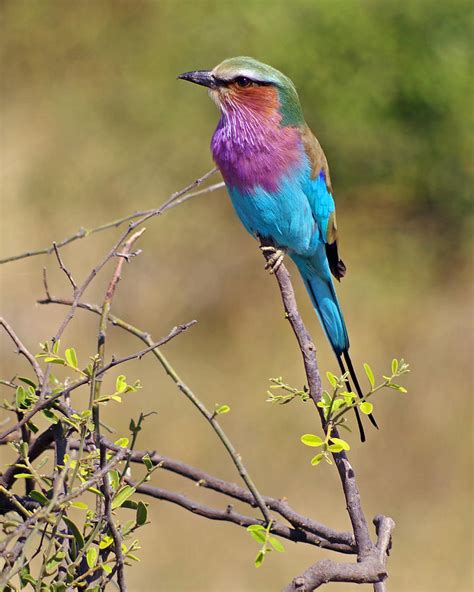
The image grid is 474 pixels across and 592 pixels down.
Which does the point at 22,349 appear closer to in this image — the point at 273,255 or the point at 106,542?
the point at 106,542

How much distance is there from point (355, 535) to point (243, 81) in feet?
5.07

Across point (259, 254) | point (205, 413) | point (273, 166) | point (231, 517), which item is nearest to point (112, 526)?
point (205, 413)

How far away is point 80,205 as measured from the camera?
5.45 meters

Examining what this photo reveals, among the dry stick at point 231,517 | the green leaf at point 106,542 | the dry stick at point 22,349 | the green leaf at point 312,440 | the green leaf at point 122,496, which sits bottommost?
the green leaf at point 106,542

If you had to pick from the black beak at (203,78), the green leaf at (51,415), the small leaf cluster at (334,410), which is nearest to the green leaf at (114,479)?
the green leaf at (51,415)

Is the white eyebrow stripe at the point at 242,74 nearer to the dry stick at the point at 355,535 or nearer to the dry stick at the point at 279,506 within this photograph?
the dry stick at the point at 355,535

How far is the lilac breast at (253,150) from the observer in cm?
246

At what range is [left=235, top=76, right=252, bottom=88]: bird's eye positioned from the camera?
254cm

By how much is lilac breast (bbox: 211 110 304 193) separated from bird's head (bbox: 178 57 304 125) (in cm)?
3

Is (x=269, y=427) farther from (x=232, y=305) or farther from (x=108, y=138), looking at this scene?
(x=108, y=138)

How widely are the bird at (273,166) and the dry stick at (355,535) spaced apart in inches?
33.0

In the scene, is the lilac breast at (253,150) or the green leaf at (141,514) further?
the lilac breast at (253,150)

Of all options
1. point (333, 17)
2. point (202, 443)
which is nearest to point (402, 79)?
point (333, 17)

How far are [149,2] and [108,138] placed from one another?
105 centimetres
